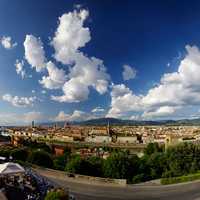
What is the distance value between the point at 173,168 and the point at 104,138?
9035 cm

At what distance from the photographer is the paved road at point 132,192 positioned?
67.6ft

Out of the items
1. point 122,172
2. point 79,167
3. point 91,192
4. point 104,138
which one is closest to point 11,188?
point 91,192

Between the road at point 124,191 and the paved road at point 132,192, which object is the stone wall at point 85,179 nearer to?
the road at point 124,191

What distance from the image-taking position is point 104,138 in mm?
130375

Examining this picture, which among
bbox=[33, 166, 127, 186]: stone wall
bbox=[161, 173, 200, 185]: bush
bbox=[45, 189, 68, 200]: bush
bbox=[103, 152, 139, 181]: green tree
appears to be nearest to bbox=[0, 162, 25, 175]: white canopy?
bbox=[45, 189, 68, 200]: bush

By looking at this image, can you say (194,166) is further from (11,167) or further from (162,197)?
(11,167)

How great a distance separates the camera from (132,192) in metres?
22.4

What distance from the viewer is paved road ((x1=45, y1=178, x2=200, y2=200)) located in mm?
20594

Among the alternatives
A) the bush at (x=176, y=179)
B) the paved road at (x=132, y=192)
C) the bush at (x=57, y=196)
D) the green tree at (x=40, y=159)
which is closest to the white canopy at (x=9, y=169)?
the bush at (x=57, y=196)

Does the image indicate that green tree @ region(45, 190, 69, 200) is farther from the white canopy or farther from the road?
the road

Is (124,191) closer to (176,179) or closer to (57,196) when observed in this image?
(176,179)

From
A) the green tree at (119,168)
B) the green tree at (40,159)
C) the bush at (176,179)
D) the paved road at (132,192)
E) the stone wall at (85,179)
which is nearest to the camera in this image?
the paved road at (132,192)

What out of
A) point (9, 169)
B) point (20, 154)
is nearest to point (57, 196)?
point (9, 169)

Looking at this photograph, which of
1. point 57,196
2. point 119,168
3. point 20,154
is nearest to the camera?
point 57,196
